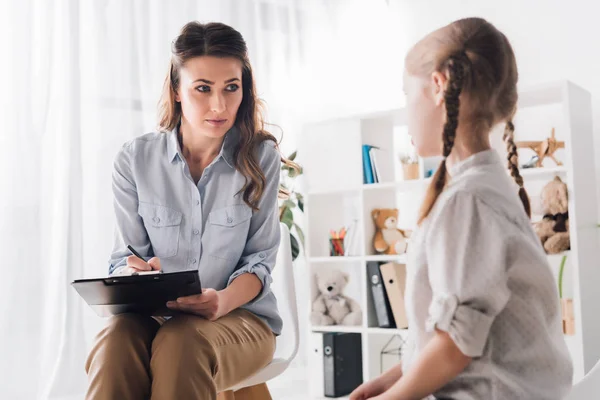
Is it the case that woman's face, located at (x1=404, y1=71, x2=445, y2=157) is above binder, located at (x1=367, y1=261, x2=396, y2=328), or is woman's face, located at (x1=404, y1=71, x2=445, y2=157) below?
above

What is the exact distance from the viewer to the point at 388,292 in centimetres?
317

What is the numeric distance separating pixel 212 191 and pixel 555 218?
5.50 ft

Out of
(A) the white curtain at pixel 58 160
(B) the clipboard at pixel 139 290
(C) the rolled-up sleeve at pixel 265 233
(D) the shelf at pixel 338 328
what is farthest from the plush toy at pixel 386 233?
(B) the clipboard at pixel 139 290

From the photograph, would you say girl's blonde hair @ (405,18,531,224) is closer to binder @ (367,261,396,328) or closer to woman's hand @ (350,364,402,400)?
woman's hand @ (350,364,402,400)

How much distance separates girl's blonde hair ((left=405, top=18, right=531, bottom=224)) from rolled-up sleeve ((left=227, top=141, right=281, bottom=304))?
81cm

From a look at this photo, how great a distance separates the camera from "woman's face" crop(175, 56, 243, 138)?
5.51 feet

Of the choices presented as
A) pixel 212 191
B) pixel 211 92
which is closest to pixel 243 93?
pixel 211 92

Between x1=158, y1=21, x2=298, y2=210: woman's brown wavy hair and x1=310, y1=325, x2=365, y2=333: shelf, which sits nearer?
x1=158, y1=21, x2=298, y2=210: woman's brown wavy hair

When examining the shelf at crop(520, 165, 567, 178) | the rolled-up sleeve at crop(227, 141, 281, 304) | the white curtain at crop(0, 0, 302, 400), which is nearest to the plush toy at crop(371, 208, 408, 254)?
the shelf at crop(520, 165, 567, 178)

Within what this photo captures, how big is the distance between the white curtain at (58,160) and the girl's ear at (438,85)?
2.23 meters

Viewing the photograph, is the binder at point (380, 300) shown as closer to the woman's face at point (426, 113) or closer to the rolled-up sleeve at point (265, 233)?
the rolled-up sleeve at point (265, 233)

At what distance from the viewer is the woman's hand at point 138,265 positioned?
4.97ft

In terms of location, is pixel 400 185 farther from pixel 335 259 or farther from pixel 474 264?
pixel 474 264

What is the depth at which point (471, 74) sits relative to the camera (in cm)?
86
